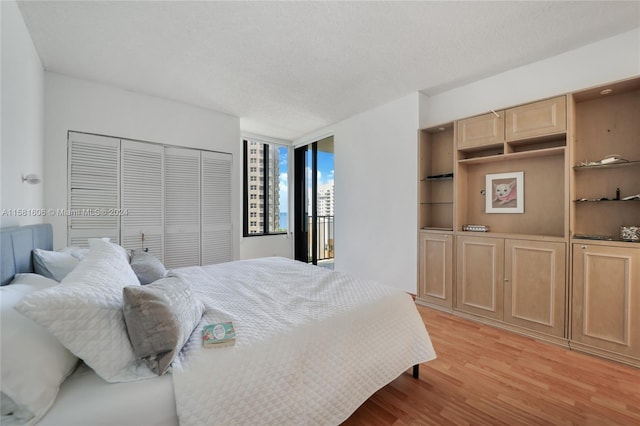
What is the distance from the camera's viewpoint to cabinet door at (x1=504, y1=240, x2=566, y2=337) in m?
2.40

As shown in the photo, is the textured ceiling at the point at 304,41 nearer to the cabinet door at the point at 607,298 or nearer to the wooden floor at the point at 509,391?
the cabinet door at the point at 607,298

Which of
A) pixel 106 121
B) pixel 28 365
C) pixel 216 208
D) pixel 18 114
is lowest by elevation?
pixel 28 365

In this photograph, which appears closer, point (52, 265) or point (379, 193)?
point (52, 265)

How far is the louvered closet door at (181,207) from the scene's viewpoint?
3.70 m

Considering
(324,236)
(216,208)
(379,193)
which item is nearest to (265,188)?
(216,208)

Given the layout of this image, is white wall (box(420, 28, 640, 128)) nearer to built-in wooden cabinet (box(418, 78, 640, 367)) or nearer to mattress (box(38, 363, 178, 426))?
built-in wooden cabinet (box(418, 78, 640, 367))

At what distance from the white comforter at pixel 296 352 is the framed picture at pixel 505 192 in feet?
6.47

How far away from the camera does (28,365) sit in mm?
831

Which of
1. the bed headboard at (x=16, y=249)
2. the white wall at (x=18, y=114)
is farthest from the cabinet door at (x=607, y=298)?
the white wall at (x=18, y=114)

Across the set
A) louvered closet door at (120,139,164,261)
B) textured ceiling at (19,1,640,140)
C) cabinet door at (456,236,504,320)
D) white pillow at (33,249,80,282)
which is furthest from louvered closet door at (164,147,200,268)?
cabinet door at (456,236,504,320)

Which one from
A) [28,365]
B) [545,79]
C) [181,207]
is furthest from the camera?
[181,207]

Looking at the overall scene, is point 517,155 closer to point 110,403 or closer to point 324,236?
point 110,403

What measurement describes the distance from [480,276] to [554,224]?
34.7 inches

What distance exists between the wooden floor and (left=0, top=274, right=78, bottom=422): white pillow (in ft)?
4.59
